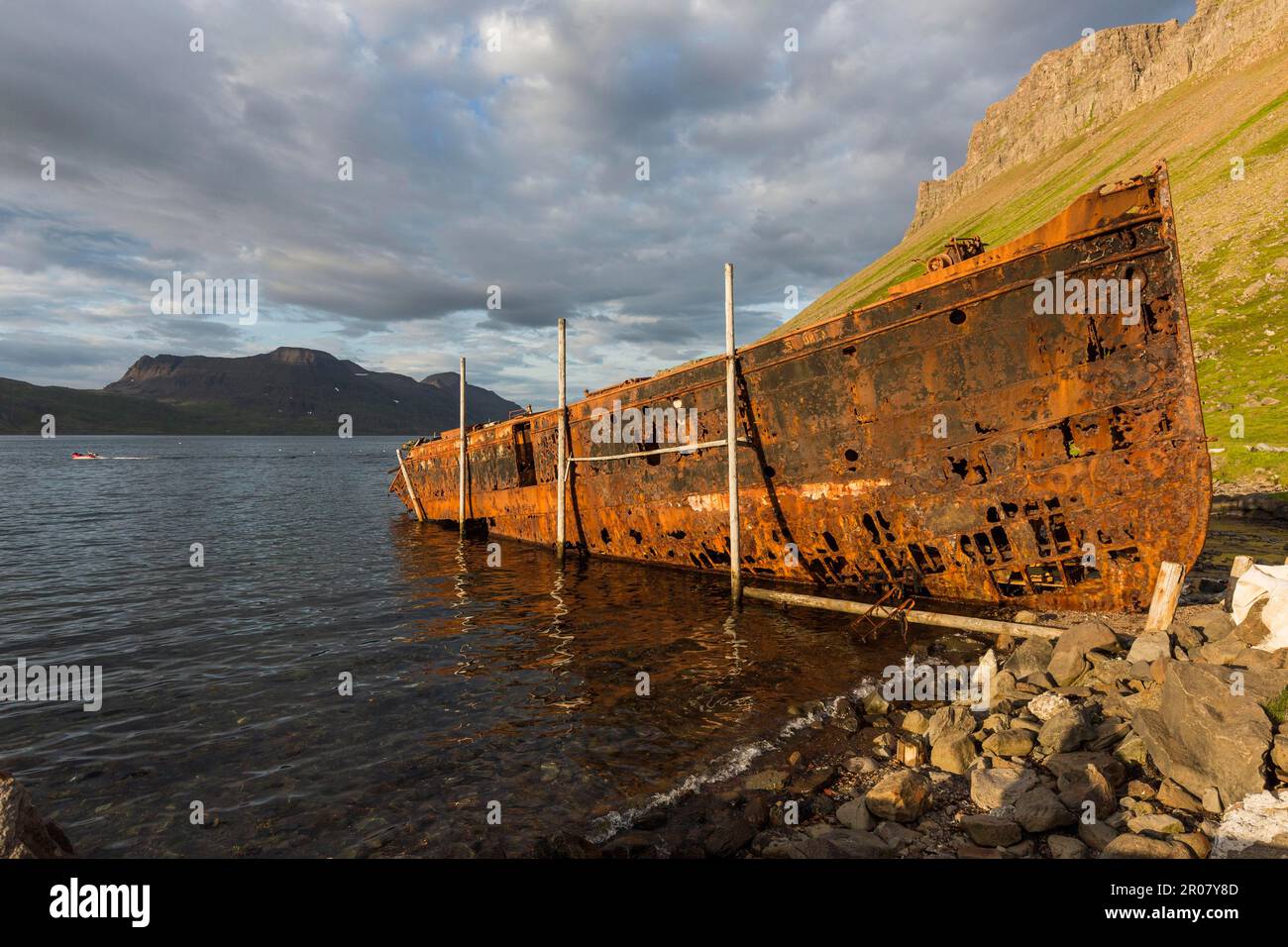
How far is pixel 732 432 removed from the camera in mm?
13461

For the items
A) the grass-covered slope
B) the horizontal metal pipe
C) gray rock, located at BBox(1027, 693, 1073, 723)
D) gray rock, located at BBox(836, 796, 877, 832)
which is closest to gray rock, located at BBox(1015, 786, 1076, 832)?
gray rock, located at BBox(836, 796, 877, 832)

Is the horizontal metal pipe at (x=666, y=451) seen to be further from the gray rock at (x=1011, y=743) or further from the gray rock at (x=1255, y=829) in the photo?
the gray rock at (x=1255, y=829)

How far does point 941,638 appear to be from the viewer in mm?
11164

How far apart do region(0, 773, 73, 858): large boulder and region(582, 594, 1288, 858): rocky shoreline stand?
3889 millimetres

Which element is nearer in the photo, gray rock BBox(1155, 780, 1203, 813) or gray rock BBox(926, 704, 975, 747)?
gray rock BBox(1155, 780, 1203, 813)

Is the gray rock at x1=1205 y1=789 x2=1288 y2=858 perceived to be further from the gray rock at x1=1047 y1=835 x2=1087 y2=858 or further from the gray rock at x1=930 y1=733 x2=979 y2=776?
the gray rock at x1=930 y1=733 x2=979 y2=776

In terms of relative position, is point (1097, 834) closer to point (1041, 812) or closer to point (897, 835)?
point (1041, 812)

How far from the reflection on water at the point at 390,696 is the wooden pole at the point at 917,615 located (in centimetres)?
50

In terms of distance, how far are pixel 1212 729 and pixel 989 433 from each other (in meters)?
6.25

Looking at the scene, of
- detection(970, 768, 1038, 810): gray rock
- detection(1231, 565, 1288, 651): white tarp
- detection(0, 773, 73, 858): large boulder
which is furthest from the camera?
detection(1231, 565, 1288, 651): white tarp

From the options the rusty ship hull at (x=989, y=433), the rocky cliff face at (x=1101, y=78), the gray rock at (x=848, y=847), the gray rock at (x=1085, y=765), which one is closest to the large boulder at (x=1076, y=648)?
the rusty ship hull at (x=989, y=433)

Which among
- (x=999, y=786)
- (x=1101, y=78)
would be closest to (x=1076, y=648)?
(x=999, y=786)

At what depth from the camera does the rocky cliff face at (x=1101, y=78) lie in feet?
325

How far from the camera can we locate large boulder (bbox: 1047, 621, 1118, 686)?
809cm
